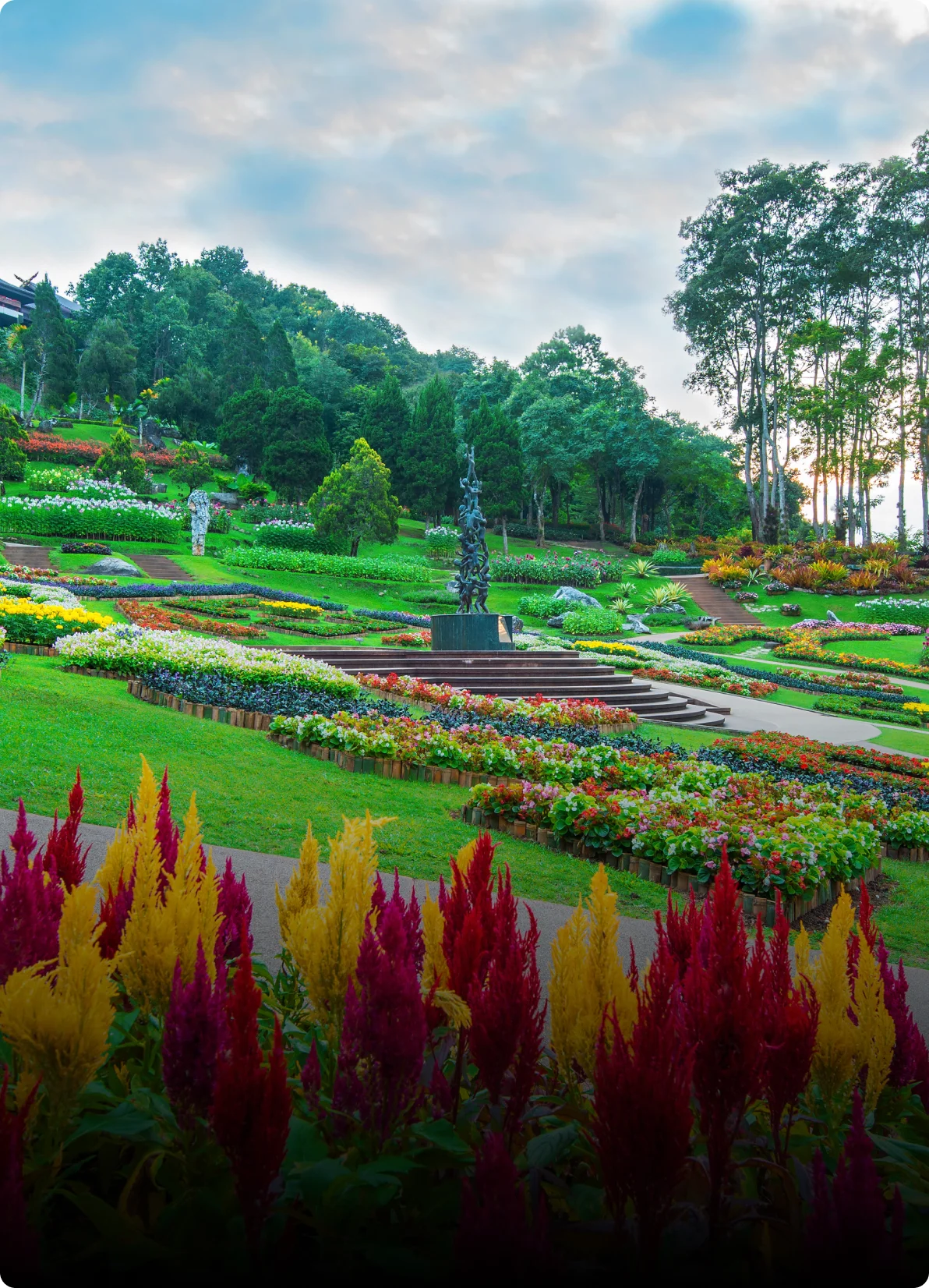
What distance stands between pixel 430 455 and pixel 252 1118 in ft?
150

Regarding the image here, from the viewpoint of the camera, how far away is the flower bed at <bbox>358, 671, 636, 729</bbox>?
11070mm

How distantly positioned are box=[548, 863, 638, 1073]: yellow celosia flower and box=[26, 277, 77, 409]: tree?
57.0m

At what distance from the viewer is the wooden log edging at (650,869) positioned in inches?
201

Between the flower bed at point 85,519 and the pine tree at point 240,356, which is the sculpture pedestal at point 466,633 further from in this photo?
the pine tree at point 240,356

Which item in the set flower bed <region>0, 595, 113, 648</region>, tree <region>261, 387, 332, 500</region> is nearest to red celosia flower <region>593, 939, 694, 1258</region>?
flower bed <region>0, 595, 113, 648</region>

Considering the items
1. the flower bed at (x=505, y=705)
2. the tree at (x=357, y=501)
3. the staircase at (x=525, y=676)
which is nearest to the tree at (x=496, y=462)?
the tree at (x=357, y=501)

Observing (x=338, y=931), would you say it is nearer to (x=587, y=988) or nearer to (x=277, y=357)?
(x=587, y=988)

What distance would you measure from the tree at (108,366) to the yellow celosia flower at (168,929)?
5886 cm

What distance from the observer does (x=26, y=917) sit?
169cm

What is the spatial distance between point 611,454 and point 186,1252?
1924 inches

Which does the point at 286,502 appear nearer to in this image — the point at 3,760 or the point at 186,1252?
the point at 3,760

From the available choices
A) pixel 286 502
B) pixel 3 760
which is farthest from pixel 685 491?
pixel 3 760

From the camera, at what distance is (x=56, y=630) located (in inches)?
477

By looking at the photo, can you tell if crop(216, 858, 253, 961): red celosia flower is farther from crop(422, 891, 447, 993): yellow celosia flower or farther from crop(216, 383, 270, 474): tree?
crop(216, 383, 270, 474): tree
